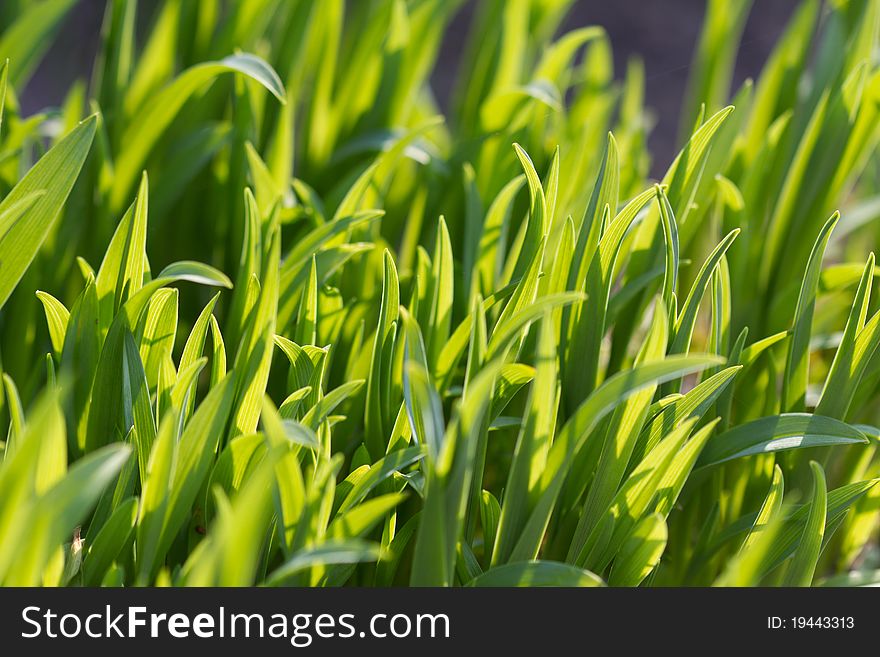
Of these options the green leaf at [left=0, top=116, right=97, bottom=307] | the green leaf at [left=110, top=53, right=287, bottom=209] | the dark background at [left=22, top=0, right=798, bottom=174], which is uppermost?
the dark background at [left=22, top=0, right=798, bottom=174]

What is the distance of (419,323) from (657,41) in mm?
1459

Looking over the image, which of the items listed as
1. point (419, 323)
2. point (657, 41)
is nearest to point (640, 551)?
point (419, 323)

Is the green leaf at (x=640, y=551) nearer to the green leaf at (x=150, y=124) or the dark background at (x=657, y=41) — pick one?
the green leaf at (x=150, y=124)

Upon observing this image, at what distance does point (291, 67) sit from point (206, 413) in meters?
0.51

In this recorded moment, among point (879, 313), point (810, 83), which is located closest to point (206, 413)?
point (879, 313)

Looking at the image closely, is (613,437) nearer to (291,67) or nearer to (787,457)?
(787,457)

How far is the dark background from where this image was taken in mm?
1717

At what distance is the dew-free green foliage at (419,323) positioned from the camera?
0.47m

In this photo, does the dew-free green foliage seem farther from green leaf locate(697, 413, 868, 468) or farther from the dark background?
the dark background

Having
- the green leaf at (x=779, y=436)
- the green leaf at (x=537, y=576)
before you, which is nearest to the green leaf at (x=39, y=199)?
the green leaf at (x=537, y=576)

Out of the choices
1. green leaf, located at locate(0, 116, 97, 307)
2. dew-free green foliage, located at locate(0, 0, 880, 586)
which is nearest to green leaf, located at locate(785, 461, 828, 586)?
dew-free green foliage, located at locate(0, 0, 880, 586)

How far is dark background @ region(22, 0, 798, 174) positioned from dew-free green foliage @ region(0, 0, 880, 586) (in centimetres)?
78

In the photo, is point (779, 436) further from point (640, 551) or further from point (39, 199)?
point (39, 199)
